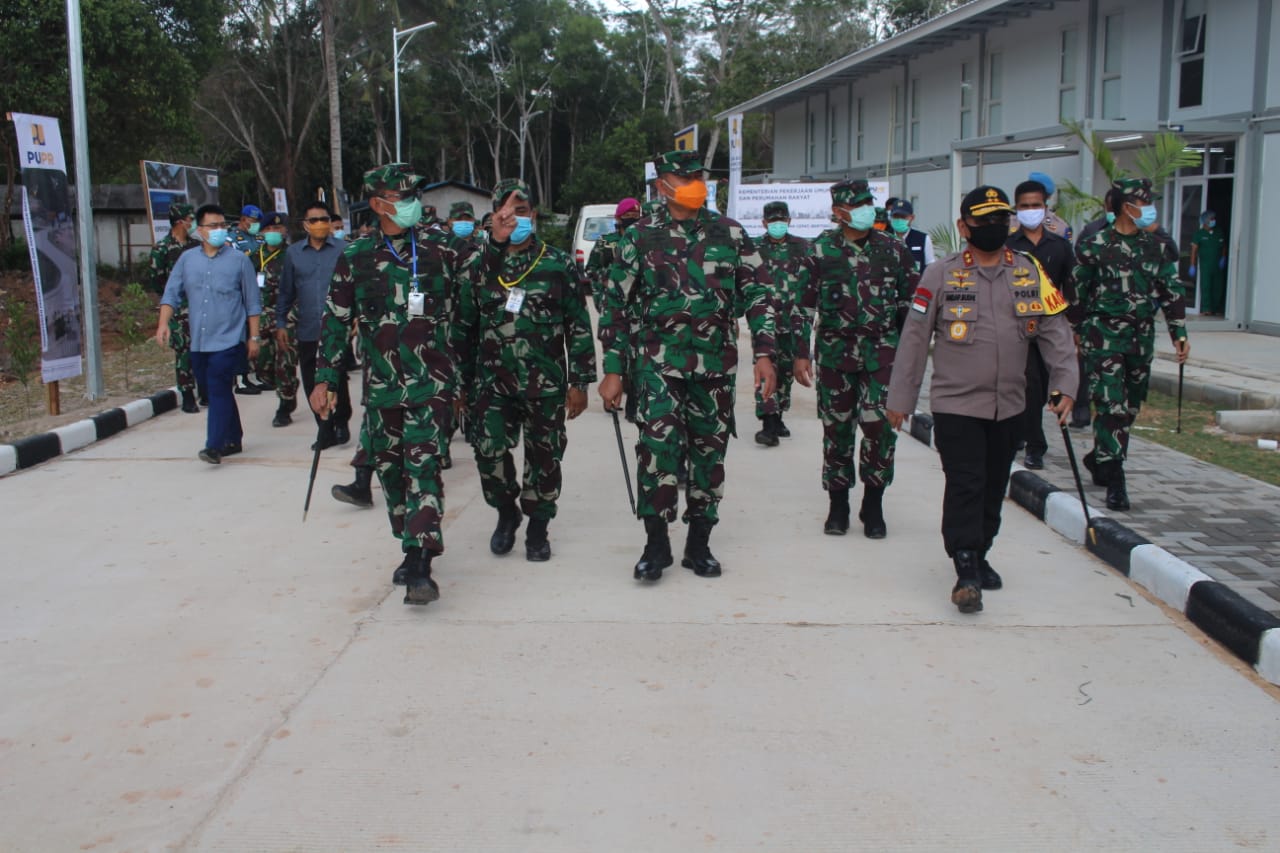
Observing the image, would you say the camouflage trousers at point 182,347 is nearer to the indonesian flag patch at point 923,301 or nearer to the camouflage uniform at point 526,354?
the camouflage uniform at point 526,354

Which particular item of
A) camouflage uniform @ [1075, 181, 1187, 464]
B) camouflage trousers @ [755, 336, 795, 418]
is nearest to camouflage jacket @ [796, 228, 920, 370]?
camouflage uniform @ [1075, 181, 1187, 464]

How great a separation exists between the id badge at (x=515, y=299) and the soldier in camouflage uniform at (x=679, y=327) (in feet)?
1.30

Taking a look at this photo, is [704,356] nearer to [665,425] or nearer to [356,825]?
[665,425]

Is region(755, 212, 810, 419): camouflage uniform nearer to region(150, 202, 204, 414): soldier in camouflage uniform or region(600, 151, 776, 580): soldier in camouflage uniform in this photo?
region(600, 151, 776, 580): soldier in camouflage uniform

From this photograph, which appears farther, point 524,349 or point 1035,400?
point 1035,400

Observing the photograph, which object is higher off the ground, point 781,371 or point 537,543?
point 781,371


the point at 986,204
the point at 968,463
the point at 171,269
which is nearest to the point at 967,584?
the point at 968,463

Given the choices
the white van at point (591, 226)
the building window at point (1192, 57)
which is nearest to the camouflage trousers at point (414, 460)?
the building window at point (1192, 57)

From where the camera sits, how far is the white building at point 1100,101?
51.1ft

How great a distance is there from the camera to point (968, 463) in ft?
16.6

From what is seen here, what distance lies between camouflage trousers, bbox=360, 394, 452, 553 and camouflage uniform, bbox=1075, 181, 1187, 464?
3830 millimetres

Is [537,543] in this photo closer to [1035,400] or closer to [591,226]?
[1035,400]

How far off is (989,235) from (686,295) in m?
1.31

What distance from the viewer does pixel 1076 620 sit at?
16.6 ft
